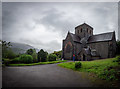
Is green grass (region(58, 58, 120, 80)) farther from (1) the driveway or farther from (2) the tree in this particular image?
(2) the tree

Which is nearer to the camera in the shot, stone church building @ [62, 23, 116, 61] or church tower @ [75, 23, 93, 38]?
stone church building @ [62, 23, 116, 61]

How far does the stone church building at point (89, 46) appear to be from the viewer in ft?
75.1

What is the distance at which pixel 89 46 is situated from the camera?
27812 millimetres

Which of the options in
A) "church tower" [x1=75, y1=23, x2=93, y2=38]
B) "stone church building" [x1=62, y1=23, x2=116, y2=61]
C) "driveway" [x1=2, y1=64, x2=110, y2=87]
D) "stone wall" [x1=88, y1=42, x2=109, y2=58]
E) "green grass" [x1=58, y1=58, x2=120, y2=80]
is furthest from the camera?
"church tower" [x1=75, y1=23, x2=93, y2=38]

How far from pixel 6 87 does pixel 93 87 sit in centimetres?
657

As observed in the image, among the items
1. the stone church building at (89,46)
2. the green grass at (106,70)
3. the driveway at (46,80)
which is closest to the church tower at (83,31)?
the stone church building at (89,46)

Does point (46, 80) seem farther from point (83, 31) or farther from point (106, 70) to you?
point (83, 31)

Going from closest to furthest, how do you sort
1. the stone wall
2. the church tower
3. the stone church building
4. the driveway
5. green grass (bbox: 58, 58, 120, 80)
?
the driveway → green grass (bbox: 58, 58, 120, 80) → the stone church building → the stone wall → the church tower

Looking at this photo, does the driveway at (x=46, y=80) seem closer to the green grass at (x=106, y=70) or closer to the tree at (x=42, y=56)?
the green grass at (x=106, y=70)

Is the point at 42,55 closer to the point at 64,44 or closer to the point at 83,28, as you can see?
the point at 64,44

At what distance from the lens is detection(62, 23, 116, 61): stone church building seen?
22.9 m

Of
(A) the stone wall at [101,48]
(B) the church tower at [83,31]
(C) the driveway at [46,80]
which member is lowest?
(C) the driveway at [46,80]

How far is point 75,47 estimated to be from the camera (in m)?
27.7

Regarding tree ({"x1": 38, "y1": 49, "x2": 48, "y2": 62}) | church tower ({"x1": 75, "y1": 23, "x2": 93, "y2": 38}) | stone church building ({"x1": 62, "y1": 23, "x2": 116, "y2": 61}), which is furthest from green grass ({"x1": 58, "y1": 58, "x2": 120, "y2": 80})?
church tower ({"x1": 75, "y1": 23, "x2": 93, "y2": 38})
